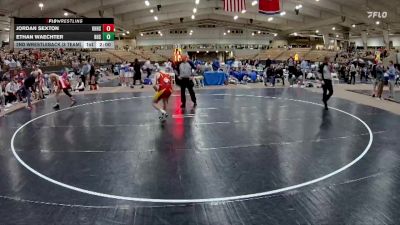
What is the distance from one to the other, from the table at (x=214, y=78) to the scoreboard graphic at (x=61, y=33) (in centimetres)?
953

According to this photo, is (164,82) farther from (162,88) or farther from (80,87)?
(80,87)

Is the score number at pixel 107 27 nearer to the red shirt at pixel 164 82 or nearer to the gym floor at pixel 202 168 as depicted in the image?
the gym floor at pixel 202 168

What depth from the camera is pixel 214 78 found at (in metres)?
24.1

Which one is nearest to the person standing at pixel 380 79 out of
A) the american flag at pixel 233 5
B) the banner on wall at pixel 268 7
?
the banner on wall at pixel 268 7

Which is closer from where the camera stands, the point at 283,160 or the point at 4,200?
the point at 4,200

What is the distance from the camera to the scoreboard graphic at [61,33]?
14.8m

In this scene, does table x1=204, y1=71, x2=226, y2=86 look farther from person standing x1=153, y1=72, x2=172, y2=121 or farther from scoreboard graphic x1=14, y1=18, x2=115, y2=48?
person standing x1=153, y1=72, x2=172, y2=121

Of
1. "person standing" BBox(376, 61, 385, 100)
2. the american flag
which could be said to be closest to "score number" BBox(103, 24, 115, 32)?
"person standing" BBox(376, 61, 385, 100)

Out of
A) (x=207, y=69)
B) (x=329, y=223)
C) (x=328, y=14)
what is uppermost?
(x=328, y=14)

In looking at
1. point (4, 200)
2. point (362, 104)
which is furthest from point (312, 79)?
point (4, 200)

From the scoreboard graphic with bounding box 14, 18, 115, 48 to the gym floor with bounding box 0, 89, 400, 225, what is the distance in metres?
3.47

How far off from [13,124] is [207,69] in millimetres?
15568

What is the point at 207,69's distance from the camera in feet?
84.8

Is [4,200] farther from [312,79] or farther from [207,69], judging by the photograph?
[312,79]
